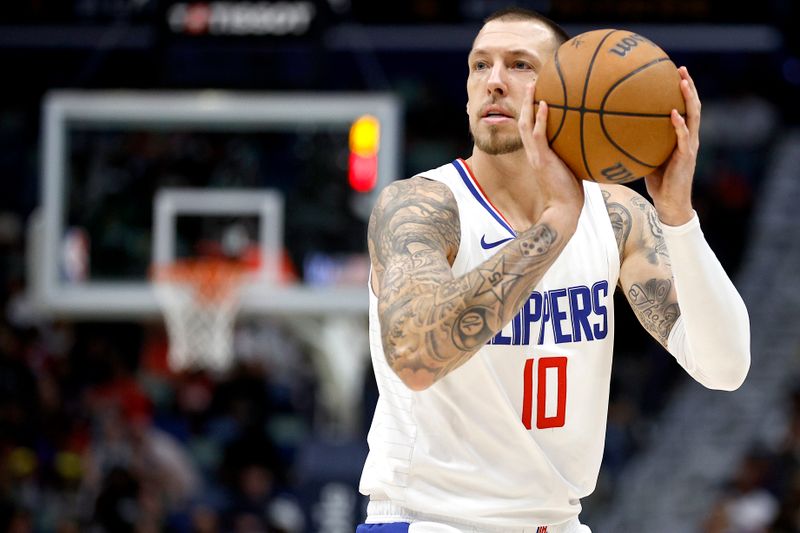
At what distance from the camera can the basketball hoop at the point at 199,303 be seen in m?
9.43

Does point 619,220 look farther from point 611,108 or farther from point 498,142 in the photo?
point 611,108

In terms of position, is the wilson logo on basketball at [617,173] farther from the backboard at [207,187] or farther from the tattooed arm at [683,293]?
the backboard at [207,187]

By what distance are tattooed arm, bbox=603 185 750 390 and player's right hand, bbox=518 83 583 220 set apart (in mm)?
289

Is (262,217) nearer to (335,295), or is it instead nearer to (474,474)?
(335,295)

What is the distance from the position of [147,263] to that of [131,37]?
206 inches

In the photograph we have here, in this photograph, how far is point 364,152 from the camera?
9.67 metres

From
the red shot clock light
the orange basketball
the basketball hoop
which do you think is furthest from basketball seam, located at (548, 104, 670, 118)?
the basketball hoop

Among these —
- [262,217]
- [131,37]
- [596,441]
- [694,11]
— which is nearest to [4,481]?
[262,217]

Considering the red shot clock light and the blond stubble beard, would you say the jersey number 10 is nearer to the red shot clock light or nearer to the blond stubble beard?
the blond stubble beard

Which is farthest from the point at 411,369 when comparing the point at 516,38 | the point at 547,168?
the point at 516,38

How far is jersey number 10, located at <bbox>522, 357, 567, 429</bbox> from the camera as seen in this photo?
358 cm

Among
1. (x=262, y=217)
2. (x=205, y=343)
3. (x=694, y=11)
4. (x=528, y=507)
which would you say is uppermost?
(x=694, y=11)

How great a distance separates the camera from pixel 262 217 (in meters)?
10.0

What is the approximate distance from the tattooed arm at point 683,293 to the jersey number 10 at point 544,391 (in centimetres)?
33
